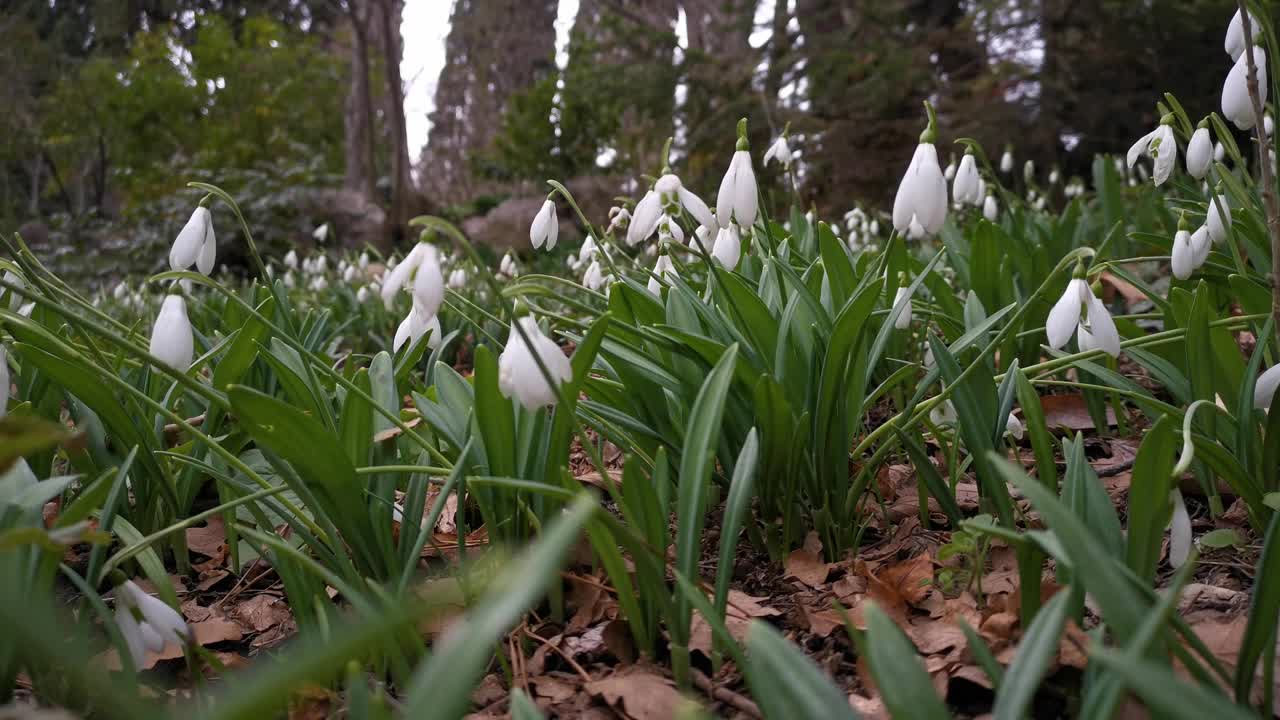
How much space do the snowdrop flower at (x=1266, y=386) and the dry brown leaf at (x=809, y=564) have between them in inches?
28.8

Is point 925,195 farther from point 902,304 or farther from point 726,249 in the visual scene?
point 726,249

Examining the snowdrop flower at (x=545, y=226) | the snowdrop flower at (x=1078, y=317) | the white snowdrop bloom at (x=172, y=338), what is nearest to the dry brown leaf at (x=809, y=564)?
the snowdrop flower at (x=1078, y=317)

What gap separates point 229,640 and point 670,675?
2.65 ft

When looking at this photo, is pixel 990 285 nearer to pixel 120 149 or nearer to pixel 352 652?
pixel 352 652

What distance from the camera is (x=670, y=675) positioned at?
1232 millimetres

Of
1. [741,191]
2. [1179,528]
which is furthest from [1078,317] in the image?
[741,191]

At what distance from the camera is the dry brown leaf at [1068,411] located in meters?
2.24

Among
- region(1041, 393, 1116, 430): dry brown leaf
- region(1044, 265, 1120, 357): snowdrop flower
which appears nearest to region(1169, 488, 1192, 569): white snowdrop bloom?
region(1044, 265, 1120, 357): snowdrop flower

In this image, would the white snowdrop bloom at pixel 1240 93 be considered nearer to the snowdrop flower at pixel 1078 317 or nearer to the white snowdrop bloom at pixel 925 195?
the snowdrop flower at pixel 1078 317

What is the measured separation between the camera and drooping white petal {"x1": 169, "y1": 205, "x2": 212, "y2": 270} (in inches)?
58.8

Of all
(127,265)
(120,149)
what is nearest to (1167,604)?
(127,265)

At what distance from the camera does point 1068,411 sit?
2.29 metres

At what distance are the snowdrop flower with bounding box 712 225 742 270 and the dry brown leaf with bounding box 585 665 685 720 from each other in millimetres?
961

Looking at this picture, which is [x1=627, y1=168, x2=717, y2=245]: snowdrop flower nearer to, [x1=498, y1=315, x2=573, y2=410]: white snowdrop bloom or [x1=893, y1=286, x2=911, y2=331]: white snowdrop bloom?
[x1=893, y1=286, x2=911, y2=331]: white snowdrop bloom
